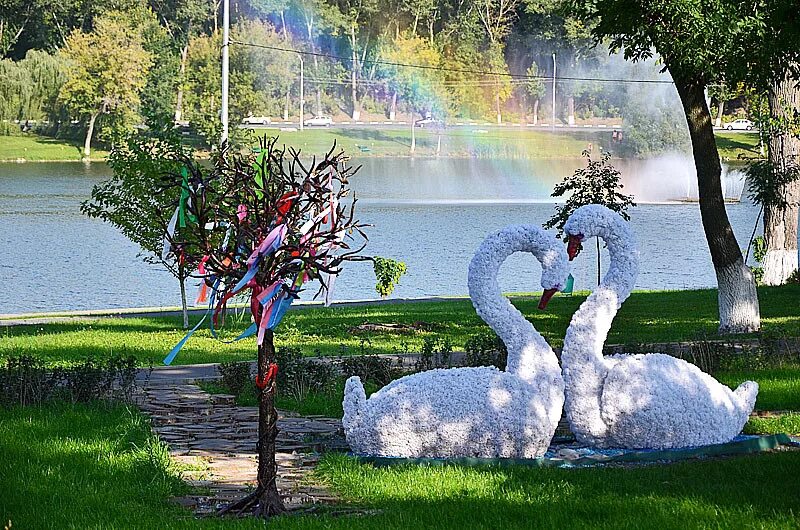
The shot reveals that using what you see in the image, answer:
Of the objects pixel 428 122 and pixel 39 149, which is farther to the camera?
pixel 428 122

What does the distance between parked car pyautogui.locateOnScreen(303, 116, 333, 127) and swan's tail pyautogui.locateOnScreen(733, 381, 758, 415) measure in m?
83.8

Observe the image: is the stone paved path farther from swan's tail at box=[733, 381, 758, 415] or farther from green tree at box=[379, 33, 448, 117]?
green tree at box=[379, 33, 448, 117]

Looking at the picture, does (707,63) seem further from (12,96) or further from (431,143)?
(431,143)

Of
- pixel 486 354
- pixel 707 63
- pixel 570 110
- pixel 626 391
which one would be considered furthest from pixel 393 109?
pixel 626 391

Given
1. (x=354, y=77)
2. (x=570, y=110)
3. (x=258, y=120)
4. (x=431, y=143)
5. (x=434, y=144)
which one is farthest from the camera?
(x=570, y=110)

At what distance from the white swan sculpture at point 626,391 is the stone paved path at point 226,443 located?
69.4 inches

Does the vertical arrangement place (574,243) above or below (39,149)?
below

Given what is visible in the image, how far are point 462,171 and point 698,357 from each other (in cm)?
7332

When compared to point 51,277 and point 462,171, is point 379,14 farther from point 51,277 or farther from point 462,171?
point 51,277

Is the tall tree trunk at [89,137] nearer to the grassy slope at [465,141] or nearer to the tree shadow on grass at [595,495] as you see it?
the grassy slope at [465,141]

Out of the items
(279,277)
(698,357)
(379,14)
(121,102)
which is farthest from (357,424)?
(379,14)

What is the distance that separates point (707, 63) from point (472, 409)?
833cm

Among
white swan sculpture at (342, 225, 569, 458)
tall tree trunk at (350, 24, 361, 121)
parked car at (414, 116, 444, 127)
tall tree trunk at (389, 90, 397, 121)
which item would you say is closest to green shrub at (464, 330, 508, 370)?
white swan sculpture at (342, 225, 569, 458)

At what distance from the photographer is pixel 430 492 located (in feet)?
22.5
